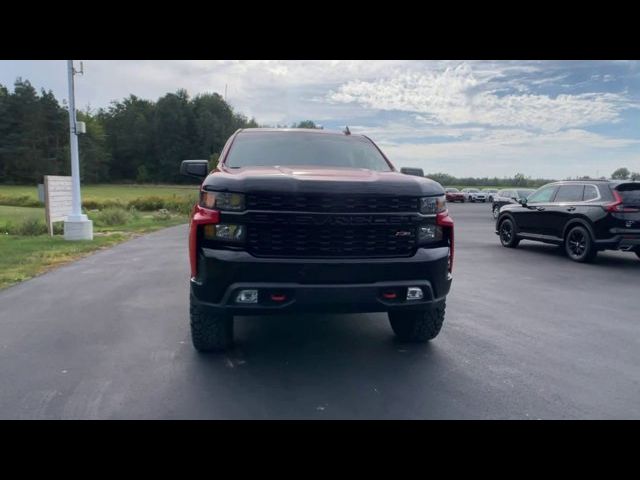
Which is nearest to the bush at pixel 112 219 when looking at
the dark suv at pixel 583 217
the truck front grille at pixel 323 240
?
the dark suv at pixel 583 217

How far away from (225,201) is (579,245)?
8947 millimetres

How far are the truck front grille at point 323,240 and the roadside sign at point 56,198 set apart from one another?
1179 centimetres

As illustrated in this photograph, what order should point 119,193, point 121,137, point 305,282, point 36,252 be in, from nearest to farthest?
point 305,282 → point 36,252 → point 119,193 → point 121,137

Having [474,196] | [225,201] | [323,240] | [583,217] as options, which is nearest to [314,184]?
[323,240]

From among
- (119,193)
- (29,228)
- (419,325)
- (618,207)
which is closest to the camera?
(419,325)

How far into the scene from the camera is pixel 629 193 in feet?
30.8

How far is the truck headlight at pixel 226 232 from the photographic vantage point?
349 cm

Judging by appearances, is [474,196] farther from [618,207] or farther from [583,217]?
[618,207]

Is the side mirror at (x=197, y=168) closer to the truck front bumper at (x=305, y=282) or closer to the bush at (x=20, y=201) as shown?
the truck front bumper at (x=305, y=282)

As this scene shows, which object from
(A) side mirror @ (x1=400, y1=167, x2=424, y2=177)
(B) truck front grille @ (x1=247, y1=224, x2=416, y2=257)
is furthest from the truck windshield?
(B) truck front grille @ (x1=247, y1=224, x2=416, y2=257)

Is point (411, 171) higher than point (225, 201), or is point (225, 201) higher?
point (411, 171)
